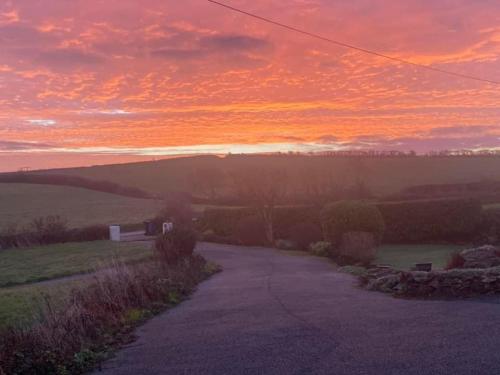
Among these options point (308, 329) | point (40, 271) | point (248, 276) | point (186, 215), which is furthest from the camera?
point (186, 215)

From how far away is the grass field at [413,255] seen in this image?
82.7 feet

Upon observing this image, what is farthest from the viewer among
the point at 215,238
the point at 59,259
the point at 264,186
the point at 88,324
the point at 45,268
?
the point at 215,238

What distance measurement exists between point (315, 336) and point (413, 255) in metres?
20.8

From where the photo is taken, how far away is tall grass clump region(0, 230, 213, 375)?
812 centimetres

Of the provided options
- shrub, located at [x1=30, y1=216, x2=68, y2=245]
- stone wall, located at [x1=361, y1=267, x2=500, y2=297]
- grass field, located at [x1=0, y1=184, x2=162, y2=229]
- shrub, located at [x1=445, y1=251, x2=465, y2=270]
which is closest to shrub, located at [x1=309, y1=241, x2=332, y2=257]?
shrub, located at [x1=445, y1=251, x2=465, y2=270]

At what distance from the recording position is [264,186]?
34.8 metres

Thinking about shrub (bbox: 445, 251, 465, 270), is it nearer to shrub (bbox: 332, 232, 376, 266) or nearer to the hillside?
shrub (bbox: 332, 232, 376, 266)

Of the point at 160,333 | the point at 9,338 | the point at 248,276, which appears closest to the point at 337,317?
the point at 160,333

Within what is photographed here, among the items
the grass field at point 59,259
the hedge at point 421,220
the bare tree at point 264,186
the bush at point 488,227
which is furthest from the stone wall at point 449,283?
the bare tree at point 264,186

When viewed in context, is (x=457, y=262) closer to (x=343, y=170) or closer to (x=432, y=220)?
(x=432, y=220)

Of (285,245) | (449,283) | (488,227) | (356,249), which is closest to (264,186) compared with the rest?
(285,245)

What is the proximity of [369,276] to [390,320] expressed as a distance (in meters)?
6.95

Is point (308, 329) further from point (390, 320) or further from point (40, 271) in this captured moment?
point (40, 271)

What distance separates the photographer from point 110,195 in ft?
235
